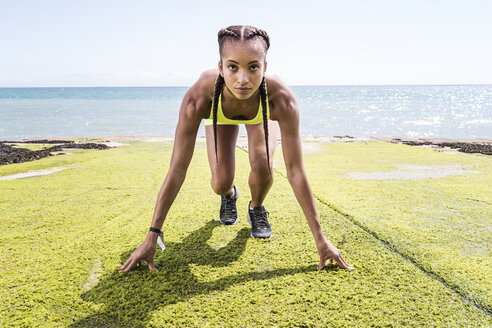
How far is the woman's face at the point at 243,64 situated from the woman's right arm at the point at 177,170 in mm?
427

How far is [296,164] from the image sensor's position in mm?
2703

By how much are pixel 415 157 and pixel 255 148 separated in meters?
5.81

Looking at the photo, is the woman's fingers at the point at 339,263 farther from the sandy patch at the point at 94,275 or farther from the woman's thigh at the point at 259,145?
the sandy patch at the point at 94,275

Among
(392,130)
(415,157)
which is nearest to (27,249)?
(415,157)

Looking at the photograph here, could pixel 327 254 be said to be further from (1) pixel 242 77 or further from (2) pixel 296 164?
(1) pixel 242 77

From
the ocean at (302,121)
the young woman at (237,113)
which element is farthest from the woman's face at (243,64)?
the ocean at (302,121)

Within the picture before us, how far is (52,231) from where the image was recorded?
347 cm

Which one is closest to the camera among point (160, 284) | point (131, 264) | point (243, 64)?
point (243, 64)

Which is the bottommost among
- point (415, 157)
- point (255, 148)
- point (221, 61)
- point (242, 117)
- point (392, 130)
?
point (392, 130)

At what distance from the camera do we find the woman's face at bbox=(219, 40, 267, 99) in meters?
2.21

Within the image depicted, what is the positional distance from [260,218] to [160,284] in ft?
3.97

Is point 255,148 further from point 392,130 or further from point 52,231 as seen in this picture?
point 392,130

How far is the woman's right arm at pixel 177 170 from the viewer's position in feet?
8.47

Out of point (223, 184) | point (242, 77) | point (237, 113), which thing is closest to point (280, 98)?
point (237, 113)
